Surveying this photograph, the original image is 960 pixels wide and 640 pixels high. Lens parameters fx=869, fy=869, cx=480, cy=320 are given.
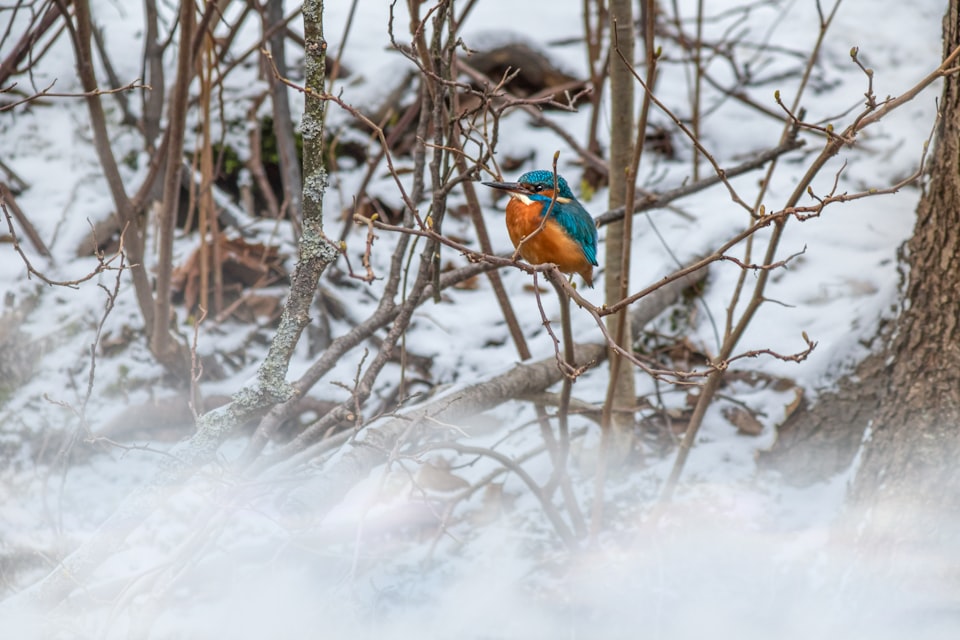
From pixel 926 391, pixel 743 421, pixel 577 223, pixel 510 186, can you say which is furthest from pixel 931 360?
pixel 510 186

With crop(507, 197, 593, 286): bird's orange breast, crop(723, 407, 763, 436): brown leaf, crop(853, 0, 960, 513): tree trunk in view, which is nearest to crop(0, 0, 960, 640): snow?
crop(723, 407, 763, 436): brown leaf

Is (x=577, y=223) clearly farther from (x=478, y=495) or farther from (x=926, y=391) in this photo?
(x=478, y=495)

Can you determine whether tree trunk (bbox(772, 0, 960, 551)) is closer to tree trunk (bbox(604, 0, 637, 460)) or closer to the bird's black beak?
tree trunk (bbox(604, 0, 637, 460))

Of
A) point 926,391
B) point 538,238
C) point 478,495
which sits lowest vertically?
point 478,495

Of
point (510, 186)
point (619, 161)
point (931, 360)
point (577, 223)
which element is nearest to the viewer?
point (510, 186)

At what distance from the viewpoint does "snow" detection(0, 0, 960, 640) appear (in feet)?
7.34

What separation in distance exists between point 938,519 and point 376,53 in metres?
2.98

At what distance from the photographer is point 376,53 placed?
3982 mm

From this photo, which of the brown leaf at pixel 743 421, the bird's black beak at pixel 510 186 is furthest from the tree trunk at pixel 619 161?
the bird's black beak at pixel 510 186

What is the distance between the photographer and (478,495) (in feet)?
9.15

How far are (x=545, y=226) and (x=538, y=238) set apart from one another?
29mm

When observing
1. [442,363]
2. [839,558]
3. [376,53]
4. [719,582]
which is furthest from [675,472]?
[376,53]

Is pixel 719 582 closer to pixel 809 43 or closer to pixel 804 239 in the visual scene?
pixel 804 239

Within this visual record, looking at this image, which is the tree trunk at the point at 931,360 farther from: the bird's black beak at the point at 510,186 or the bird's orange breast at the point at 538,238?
the bird's black beak at the point at 510,186
